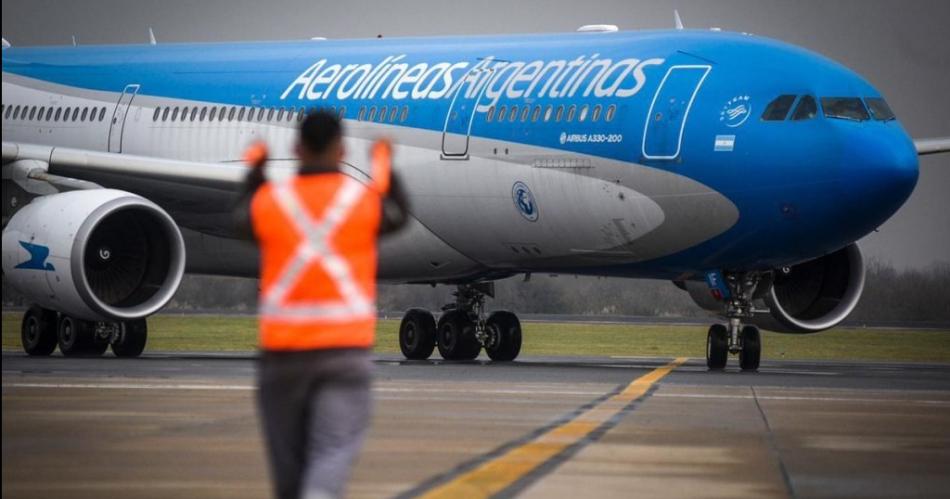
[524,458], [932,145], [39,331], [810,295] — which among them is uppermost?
[932,145]

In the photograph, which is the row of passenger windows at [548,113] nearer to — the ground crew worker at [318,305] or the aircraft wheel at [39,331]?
the aircraft wheel at [39,331]

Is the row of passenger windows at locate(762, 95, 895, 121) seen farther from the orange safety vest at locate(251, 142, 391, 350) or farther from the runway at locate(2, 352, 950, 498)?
the orange safety vest at locate(251, 142, 391, 350)

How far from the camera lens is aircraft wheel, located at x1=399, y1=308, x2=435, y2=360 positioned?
79.3 feet

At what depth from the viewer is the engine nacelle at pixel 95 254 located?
19484 mm

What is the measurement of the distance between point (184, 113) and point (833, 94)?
28.4 feet

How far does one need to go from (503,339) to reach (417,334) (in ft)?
3.63

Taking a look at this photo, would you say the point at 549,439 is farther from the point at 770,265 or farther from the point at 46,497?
the point at 770,265

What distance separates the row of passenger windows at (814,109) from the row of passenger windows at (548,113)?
1.80m

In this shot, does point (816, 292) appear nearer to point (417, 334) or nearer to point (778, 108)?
point (778, 108)

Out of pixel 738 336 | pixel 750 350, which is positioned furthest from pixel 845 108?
pixel 750 350

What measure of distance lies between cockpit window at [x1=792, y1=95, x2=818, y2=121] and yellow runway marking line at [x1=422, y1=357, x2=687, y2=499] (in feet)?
17.5

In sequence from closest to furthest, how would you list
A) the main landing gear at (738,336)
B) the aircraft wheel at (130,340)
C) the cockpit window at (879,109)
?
1. the cockpit window at (879,109)
2. the main landing gear at (738,336)
3. the aircraft wheel at (130,340)

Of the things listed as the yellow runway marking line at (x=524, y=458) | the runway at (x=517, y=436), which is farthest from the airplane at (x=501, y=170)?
the yellow runway marking line at (x=524, y=458)

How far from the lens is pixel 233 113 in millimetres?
23547
